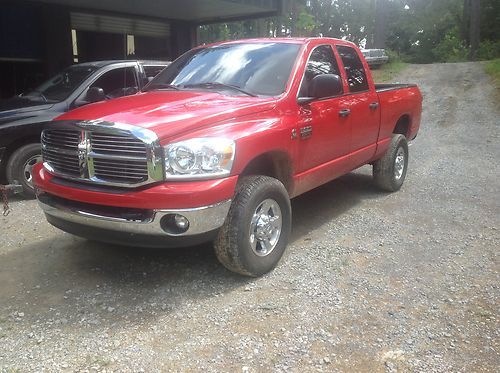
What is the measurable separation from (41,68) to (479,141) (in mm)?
10411

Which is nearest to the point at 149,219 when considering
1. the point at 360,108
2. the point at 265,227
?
the point at 265,227

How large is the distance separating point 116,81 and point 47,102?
105 cm

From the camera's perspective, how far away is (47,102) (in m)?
6.52

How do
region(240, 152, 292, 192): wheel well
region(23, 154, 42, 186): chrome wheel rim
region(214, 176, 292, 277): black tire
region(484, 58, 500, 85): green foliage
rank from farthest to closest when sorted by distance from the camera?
1. region(484, 58, 500, 85): green foliage
2. region(23, 154, 42, 186): chrome wheel rim
3. region(240, 152, 292, 192): wheel well
4. region(214, 176, 292, 277): black tire

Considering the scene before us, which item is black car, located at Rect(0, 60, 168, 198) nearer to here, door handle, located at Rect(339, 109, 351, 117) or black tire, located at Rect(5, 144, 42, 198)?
black tire, located at Rect(5, 144, 42, 198)

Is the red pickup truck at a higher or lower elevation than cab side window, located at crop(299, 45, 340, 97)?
lower

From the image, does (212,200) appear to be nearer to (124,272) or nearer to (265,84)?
(124,272)

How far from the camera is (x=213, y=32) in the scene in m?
29.7

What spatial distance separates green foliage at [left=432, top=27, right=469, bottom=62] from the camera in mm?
28906

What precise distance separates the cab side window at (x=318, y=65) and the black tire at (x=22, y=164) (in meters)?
3.71

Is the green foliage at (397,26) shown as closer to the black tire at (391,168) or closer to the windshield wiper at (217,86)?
the black tire at (391,168)

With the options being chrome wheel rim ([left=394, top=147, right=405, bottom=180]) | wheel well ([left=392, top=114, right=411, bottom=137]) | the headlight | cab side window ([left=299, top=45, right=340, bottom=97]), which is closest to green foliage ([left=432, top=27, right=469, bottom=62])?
wheel well ([left=392, top=114, right=411, bottom=137])

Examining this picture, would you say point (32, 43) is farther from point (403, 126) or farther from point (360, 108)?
point (360, 108)

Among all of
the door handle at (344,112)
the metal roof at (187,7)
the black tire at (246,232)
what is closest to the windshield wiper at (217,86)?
the black tire at (246,232)
